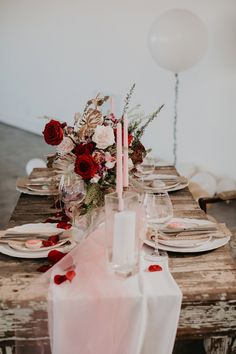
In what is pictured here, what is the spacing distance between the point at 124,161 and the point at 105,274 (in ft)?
1.05

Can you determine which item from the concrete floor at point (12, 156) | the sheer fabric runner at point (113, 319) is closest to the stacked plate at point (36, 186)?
the sheer fabric runner at point (113, 319)

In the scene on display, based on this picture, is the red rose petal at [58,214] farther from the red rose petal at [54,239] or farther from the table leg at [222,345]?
the table leg at [222,345]

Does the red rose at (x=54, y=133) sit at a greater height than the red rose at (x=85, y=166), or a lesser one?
greater

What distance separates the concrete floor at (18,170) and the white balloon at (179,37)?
3.77ft

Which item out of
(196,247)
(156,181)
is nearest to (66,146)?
(196,247)

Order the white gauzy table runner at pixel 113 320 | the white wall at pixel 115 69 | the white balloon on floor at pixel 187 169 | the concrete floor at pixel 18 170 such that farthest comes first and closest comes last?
the white balloon on floor at pixel 187 169
the white wall at pixel 115 69
the concrete floor at pixel 18 170
the white gauzy table runner at pixel 113 320

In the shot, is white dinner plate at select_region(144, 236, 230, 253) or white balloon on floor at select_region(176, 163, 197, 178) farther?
white balloon on floor at select_region(176, 163, 197, 178)

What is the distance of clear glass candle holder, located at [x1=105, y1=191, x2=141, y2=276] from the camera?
1258 millimetres

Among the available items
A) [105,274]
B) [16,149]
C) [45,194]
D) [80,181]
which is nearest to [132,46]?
[16,149]

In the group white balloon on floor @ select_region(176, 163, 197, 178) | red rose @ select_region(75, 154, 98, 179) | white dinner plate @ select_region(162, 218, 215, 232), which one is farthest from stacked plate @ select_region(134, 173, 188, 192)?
white balloon on floor @ select_region(176, 163, 197, 178)

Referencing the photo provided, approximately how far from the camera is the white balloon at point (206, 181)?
3676 millimetres

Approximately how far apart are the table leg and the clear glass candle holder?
29 centimetres

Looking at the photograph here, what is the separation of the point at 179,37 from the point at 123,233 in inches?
94.5

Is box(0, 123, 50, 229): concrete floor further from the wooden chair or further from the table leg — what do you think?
the table leg
